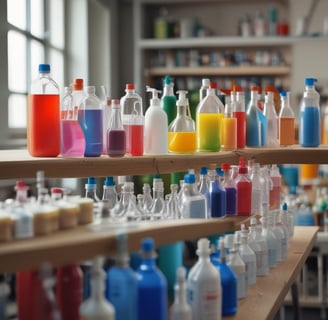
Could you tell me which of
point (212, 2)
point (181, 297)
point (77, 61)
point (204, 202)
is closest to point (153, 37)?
point (212, 2)

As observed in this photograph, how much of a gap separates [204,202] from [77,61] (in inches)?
138

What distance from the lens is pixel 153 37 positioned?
649cm

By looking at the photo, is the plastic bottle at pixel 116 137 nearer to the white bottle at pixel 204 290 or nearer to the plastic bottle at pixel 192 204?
the plastic bottle at pixel 192 204

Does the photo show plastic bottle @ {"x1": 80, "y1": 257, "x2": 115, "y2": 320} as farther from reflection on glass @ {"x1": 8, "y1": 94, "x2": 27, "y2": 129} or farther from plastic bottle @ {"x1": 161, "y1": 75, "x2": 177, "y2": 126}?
reflection on glass @ {"x1": 8, "y1": 94, "x2": 27, "y2": 129}

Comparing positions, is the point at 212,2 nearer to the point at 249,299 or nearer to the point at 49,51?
the point at 49,51

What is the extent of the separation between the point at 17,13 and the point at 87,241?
331cm

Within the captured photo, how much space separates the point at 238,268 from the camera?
2328mm

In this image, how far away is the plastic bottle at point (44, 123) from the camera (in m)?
1.96

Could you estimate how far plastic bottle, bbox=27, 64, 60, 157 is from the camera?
77.0 inches

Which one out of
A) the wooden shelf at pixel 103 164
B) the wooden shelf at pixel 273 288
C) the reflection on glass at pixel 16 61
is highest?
the reflection on glass at pixel 16 61

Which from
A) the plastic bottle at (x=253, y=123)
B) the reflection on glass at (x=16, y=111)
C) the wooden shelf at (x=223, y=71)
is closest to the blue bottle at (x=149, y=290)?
the plastic bottle at (x=253, y=123)

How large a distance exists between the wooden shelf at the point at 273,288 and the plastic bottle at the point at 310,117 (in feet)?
1.76

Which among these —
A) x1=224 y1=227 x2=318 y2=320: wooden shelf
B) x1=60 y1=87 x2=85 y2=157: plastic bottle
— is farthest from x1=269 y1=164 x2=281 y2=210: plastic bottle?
x1=60 y1=87 x2=85 y2=157: plastic bottle

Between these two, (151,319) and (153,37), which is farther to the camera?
(153,37)
